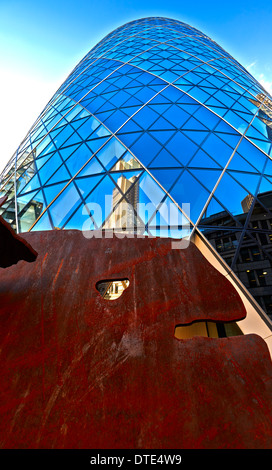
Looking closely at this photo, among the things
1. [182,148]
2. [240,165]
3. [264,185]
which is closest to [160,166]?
[182,148]

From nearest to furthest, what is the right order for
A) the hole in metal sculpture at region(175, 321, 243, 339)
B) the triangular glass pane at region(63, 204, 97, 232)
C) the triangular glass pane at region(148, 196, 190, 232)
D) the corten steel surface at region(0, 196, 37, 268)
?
the corten steel surface at region(0, 196, 37, 268) → the hole in metal sculpture at region(175, 321, 243, 339) → the triangular glass pane at region(148, 196, 190, 232) → the triangular glass pane at region(63, 204, 97, 232)

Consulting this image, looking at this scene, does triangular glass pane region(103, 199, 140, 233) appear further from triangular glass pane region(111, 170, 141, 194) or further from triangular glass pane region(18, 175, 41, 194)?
triangular glass pane region(18, 175, 41, 194)

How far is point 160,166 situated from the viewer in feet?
25.4

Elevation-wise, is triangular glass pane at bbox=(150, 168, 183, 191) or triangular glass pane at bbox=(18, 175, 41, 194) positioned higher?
triangular glass pane at bbox=(18, 175, 41, 194)

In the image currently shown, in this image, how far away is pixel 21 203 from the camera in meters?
8.56

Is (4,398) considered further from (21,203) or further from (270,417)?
(21,203)

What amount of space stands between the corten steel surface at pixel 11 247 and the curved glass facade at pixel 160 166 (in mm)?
4019

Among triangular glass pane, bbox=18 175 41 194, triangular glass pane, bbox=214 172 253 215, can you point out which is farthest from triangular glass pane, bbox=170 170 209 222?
triangular glass pane, bbox=18 175 41 194

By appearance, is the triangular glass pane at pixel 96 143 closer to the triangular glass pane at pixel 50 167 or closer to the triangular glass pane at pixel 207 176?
the triangular glass pane at pixel 50 167

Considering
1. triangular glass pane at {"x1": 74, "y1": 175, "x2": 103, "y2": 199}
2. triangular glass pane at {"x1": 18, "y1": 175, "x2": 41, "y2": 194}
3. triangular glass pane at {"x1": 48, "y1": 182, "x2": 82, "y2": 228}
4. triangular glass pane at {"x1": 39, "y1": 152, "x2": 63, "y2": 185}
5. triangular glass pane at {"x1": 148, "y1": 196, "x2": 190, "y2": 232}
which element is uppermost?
triangular glass pane at {"x1": 39, "y1": 152, "x2": 63, "y2": 185}

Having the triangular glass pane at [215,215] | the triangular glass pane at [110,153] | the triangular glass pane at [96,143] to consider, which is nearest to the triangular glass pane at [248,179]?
the triangular glass pane at [215,215]

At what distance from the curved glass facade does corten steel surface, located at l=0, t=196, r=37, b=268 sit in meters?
4.02

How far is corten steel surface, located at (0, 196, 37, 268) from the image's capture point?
2293 mm

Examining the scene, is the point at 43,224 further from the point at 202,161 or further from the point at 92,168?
the point at 202,161
